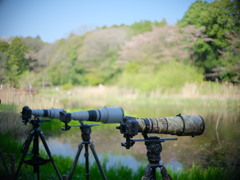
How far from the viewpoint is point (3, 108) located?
3.90m

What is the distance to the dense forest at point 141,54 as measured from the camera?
9.39 ft

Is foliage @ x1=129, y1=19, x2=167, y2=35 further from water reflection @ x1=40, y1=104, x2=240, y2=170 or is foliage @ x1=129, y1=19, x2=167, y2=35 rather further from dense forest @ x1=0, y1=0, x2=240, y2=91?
water reflection @ x1=40, y1=104, x2=240, y2=170

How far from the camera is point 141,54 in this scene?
12.7 ft

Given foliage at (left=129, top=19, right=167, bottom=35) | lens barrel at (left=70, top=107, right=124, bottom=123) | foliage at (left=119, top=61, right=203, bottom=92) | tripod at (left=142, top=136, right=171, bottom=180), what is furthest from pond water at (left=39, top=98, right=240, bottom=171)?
tripod at (left=142, top=136, right=171, bottom=180)

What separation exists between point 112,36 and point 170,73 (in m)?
1.29

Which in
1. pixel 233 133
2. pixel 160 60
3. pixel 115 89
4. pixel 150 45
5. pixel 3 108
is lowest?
pixel 233 133

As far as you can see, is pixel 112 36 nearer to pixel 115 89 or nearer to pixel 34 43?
pixel 115 89

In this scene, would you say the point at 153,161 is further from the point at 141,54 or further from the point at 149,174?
the point at 141,54

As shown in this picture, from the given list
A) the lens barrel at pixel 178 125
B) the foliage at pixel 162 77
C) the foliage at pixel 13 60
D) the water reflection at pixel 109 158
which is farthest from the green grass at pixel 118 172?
the lens barrel at pixel 178 125

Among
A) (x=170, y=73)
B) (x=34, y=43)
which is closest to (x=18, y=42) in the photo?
(x=34, y=43)

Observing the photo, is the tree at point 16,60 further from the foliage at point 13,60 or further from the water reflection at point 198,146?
the water reflection at point 198,146

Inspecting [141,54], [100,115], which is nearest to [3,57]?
[141,54]

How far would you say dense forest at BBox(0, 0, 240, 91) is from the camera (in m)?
2.86

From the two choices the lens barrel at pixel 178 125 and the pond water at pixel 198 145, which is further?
the pond water at pixel 198 145
